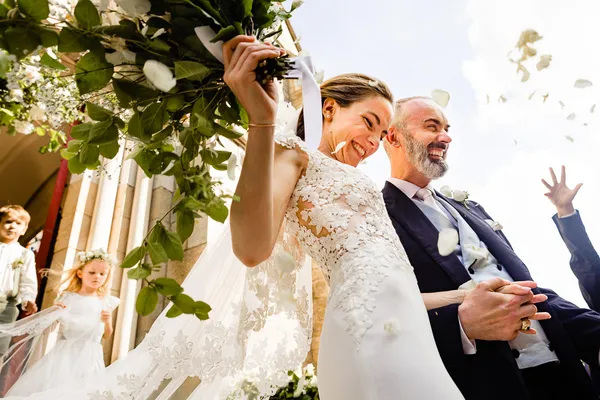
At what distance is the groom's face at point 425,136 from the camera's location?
7.17 ft

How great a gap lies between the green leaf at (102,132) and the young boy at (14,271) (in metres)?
3.40

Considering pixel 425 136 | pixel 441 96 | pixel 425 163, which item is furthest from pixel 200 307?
pixel 425 136

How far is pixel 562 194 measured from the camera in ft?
6.84

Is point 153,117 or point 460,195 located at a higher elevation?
point 460,195

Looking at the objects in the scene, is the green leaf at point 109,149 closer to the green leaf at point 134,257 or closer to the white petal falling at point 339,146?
the green leaf at point 134,257

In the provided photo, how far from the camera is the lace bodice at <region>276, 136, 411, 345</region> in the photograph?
3.66ft

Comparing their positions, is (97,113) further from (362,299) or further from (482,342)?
(482,342)

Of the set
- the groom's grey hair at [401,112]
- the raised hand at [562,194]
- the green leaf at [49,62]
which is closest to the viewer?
the green leaf at [49,62]

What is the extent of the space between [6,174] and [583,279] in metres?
9.90

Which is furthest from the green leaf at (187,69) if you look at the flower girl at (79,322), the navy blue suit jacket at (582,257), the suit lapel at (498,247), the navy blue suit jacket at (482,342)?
the flower girl at (79,322)

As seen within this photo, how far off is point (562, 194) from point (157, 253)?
6.56 feet

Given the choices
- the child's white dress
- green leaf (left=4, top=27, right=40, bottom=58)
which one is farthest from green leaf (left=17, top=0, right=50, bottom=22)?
the child's white dress

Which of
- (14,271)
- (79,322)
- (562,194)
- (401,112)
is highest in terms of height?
(401,112)

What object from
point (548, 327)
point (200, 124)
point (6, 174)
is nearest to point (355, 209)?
point (200, 124)
